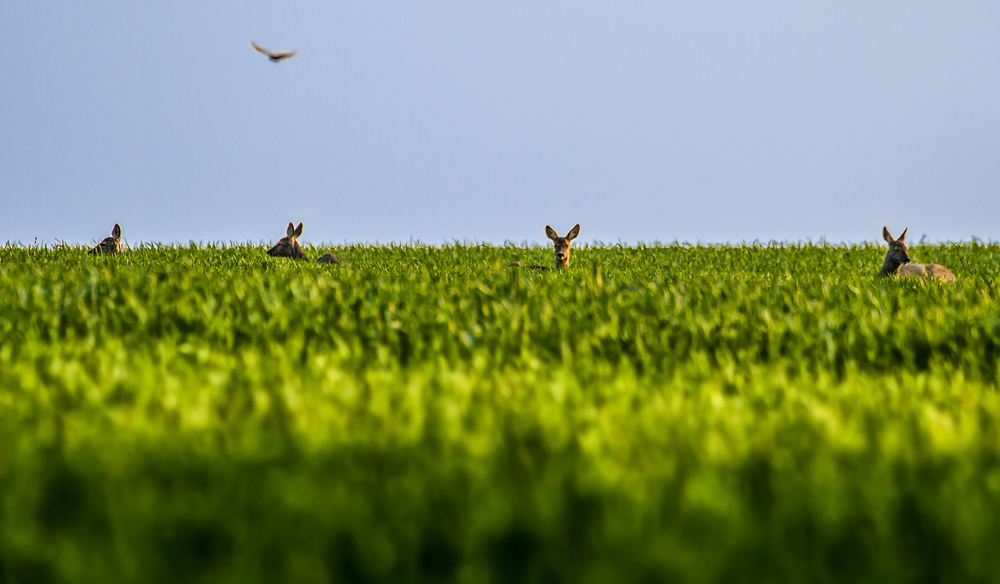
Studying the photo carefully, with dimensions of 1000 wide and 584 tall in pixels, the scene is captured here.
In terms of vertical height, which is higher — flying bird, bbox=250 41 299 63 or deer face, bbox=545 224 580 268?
flying bird, bbox=250 41 299 63

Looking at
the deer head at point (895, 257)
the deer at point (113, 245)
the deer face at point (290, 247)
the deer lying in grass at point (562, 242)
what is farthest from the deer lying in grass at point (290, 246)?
the deer head at point (895, 257)

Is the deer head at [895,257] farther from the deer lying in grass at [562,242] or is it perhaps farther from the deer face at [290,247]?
the deer face at [290,247]

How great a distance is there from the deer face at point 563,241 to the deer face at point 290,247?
6.18 metres

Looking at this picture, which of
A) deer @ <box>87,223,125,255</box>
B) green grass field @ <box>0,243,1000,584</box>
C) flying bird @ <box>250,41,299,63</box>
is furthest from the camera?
deer @ <box>87,223,125,255</box>

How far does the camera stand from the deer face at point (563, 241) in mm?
15453

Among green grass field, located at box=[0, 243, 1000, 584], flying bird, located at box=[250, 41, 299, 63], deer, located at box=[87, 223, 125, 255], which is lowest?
green grass field, located at box=[0, 243, 1000, 584]

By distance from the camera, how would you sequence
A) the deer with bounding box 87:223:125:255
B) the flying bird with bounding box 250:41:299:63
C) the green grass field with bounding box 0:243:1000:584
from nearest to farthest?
the green grass field with bounding box 0:243:1000:584 < the flying bird with bounding box 250:41:299:63 < the deer with bounding box 87:223:125:255

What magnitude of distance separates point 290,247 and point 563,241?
273 inches

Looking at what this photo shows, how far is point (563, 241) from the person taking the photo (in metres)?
15.8

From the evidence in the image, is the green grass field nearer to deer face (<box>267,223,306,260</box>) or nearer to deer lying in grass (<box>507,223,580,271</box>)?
deer lying in grass (<box>507,223,580,271</box>)

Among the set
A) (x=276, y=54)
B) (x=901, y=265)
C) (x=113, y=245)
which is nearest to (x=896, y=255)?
(x=901, y=265)

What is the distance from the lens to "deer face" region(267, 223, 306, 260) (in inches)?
730

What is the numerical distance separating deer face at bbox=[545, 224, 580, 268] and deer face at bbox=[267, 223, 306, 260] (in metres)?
6.18

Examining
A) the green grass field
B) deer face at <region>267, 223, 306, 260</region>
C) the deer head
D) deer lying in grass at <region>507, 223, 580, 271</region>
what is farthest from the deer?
the deer head
